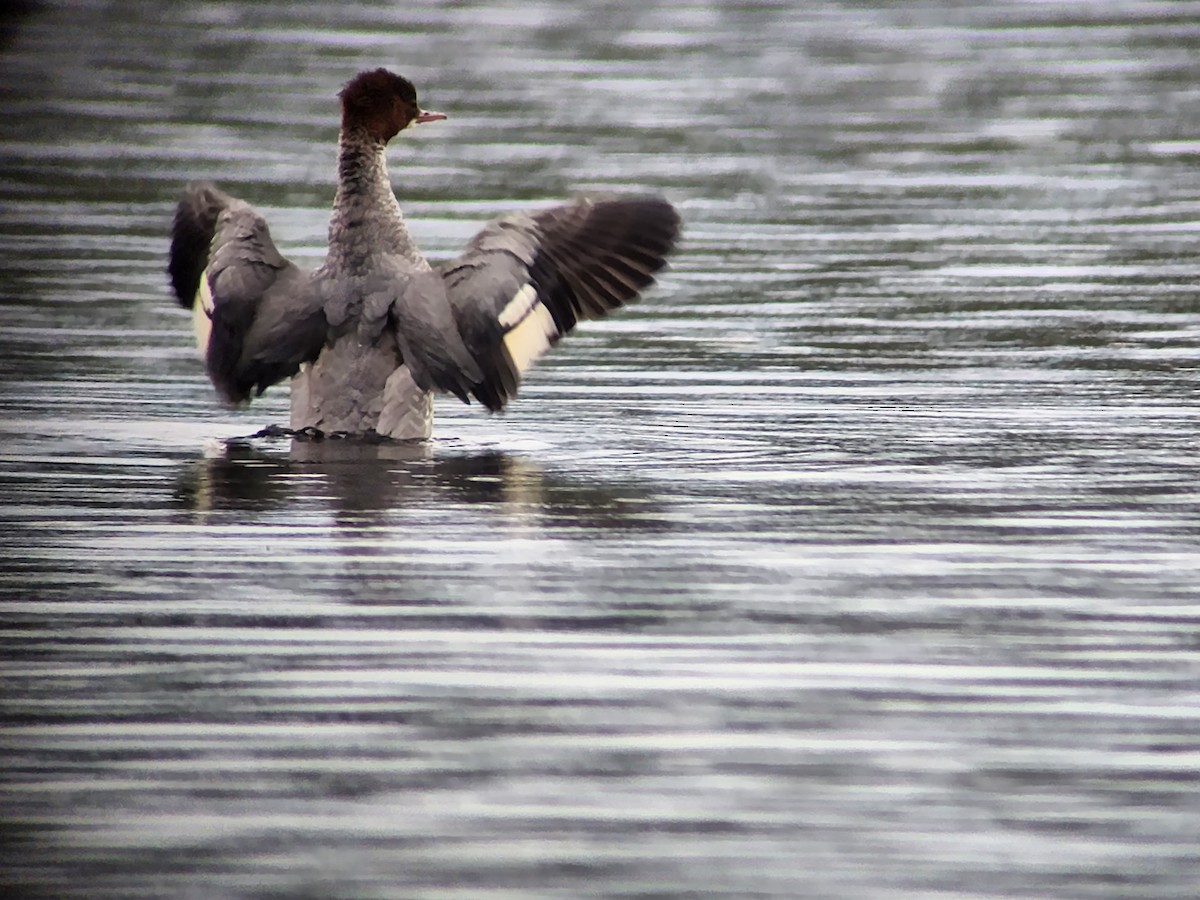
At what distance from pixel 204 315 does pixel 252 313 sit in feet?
1.54

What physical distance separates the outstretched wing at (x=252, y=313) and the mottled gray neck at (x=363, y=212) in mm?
203

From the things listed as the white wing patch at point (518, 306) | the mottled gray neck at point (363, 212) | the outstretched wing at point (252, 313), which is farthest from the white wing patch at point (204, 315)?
the white wing patch at point (518, 306)

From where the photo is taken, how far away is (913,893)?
16.6 feet

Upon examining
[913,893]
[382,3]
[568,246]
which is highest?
[382,3]

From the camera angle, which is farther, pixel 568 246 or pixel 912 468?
pixel 568 246

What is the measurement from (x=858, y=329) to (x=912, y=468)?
3.45m

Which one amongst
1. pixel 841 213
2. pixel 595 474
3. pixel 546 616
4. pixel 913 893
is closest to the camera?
pixel 913 893

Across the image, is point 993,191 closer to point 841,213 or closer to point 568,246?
point 841,213

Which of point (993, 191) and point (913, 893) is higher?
point (993, 191)

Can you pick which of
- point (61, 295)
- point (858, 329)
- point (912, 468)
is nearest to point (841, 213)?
point (858, 329)

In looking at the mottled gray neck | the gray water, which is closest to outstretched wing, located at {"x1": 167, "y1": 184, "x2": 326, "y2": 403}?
the mottled gray neck

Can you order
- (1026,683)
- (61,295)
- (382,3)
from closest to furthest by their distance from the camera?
(1026,683)
(61,295)
(382,3)

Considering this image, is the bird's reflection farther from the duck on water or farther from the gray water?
the duck on water

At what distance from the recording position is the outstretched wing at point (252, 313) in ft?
32.6
